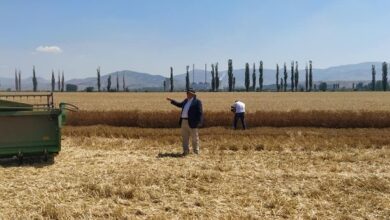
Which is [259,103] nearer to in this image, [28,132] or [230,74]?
[28,132]

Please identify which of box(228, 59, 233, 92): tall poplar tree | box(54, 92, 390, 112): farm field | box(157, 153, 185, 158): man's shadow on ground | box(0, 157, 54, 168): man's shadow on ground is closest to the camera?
box(0, 157, 54, 168): man's shadow on ground

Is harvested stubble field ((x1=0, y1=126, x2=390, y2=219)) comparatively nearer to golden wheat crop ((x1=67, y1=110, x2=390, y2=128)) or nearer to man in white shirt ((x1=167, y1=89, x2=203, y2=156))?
man in white shirt ((x1=167, y1=89, x2=203, y2=156))

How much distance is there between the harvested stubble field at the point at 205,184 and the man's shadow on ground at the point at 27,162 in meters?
0.05

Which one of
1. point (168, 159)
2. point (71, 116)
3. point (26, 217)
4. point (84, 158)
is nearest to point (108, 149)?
point (84, 158)

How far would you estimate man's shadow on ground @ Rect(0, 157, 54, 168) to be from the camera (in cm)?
1111

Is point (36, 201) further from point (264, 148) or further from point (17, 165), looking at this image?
point (264, 148)

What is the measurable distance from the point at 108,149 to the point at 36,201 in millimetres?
Result: 6328

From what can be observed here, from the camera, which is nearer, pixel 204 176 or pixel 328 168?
pixel 204 176

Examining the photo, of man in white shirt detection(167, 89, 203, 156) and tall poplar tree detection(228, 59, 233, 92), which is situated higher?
tall poplar tree detection(228, 59, 233, 92)

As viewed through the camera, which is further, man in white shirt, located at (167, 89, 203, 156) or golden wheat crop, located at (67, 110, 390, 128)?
golden wheat crop, located at (67, 110, 390, 128)

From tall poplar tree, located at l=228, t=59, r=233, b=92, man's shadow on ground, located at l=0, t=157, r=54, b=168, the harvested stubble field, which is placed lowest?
the harvested stubble field

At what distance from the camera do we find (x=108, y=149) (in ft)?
46.0

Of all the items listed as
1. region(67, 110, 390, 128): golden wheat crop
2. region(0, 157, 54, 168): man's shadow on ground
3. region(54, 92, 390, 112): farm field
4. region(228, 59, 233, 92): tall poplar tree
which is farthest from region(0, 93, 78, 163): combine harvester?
region(228, 59, 233, 92): tall poplar tree

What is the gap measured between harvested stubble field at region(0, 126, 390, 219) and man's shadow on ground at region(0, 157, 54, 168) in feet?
0.18
